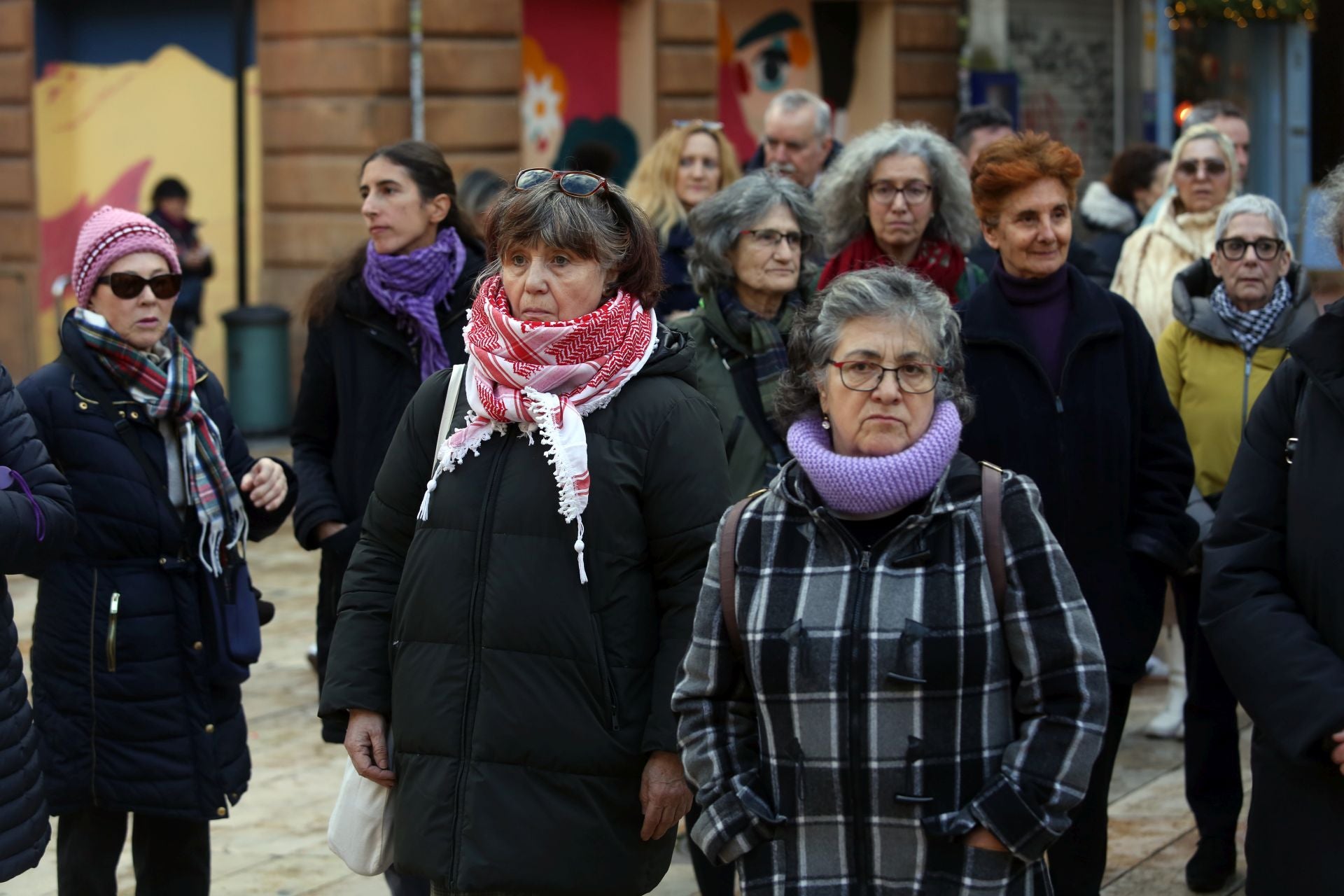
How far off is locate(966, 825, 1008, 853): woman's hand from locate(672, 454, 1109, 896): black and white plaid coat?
1 centimetres

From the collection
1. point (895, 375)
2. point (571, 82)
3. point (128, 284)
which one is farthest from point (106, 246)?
point (571, 82)

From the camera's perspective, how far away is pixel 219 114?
16328mm

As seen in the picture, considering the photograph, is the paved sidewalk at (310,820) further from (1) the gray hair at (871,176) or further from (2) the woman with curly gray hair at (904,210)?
(1) the gray hair at (871,176)

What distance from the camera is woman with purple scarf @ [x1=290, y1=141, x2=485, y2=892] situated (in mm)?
5422

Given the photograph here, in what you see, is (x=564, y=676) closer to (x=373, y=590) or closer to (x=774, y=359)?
(x=373, y=590)

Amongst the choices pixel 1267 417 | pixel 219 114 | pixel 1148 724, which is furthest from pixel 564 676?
pixel 219 114

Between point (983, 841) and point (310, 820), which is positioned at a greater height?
point (983, 841)

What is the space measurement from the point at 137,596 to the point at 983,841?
2.47m

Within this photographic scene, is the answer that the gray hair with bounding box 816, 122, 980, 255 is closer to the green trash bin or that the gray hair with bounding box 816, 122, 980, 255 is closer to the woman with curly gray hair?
the woman with curly gray hair

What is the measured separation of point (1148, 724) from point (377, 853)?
431cm

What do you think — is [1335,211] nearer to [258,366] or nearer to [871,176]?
[871,176]

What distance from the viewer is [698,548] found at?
3.84 meters

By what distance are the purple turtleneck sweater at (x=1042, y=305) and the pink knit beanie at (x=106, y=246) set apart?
213 centimetres

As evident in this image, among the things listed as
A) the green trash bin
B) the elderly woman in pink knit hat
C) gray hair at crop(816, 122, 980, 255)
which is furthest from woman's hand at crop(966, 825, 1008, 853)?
the green trash bin
